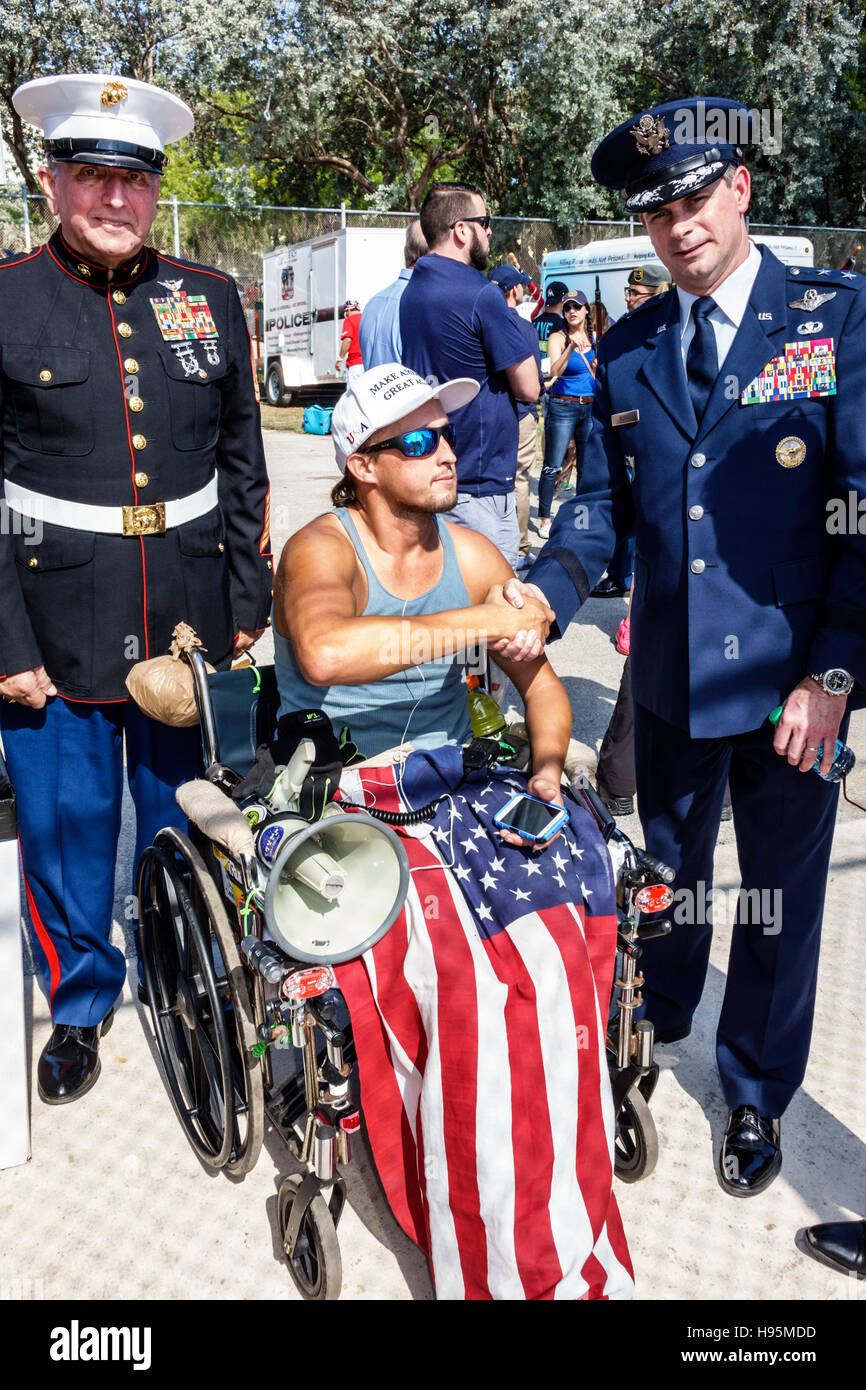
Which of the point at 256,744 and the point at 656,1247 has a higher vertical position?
the point at 256,744

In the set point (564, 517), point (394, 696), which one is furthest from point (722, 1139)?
point (564, 517)

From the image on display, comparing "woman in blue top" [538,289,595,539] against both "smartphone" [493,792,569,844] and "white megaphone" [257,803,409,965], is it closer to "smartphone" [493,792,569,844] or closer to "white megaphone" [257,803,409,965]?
"smartphone" [493,792,569,844]

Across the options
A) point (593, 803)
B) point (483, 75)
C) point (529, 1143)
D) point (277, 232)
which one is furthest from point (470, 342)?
point (483, 75)

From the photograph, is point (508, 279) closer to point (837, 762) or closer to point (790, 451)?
point (790, 451)

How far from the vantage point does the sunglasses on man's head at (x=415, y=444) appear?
2.48 meters

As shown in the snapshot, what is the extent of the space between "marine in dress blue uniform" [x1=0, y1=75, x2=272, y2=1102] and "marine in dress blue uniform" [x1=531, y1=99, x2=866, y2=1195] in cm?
91

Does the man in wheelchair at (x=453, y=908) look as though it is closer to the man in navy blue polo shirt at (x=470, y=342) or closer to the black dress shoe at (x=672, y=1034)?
the black dress shoe at (x=672, y=1034)

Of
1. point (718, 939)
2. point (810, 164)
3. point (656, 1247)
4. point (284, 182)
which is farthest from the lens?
point (284, 182)

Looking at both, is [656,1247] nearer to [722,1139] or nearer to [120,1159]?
[722,1139]

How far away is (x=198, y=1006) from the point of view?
248cm

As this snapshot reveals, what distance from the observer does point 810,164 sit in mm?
23047

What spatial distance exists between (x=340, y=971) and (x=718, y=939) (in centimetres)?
192

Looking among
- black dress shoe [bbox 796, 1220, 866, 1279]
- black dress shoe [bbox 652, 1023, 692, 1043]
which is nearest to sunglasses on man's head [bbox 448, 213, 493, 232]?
black dress shoe [bbox 652, 1023, 692, 1043]

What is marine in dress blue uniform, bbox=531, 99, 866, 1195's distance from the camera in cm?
219
